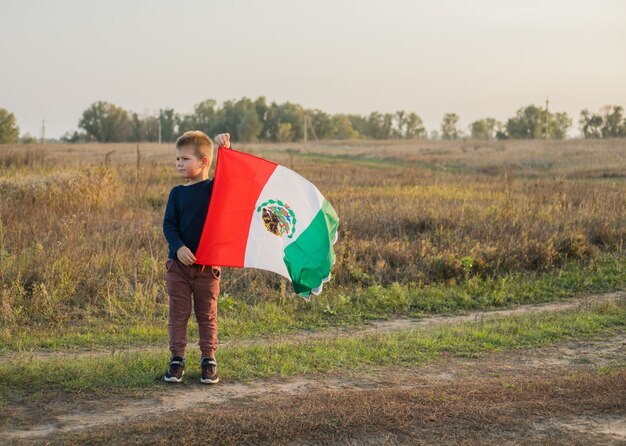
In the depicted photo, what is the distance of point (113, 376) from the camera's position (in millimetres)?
6043

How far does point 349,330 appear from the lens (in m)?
8.68

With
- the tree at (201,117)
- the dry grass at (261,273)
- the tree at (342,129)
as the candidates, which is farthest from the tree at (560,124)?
the dry grass at (261,273)

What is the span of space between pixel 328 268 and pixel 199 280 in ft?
3.70

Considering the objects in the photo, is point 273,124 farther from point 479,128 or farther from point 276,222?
point 276,222

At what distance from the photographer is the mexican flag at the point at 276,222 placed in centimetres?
620

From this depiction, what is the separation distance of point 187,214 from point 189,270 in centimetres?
47

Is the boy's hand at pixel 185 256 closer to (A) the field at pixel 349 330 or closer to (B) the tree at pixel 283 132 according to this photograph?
(A) the field at pixel 349 330

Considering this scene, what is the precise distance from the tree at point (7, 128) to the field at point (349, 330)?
2391 inches

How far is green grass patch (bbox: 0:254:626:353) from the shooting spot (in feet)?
25.8

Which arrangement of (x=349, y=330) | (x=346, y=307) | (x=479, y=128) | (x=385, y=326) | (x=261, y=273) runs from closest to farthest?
(x=349, y=330), (x=385, y=326), (x=346, y=307), (x=261, y=273), (x=479, y=128)

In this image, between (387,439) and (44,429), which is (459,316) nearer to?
(387,439)

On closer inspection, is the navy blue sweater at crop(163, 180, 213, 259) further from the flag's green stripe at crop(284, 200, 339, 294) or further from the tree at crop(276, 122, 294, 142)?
the tree at crop(276, 122, 294, 142)

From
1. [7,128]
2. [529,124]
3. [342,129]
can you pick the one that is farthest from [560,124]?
[7,128]

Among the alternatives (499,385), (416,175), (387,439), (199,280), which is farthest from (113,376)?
(416,175)
